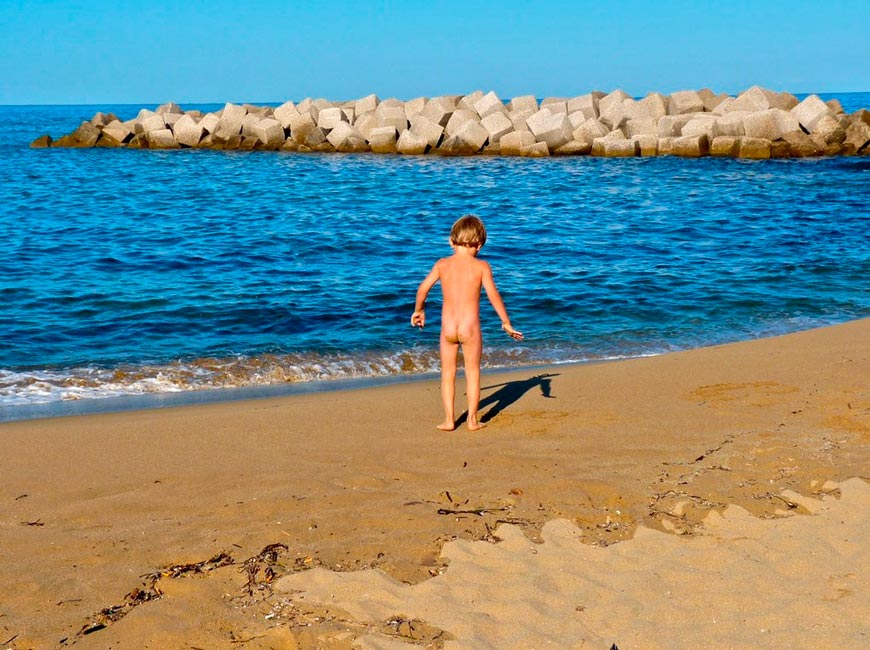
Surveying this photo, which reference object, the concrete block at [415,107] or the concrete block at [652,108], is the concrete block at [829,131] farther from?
the concrete block at [415,107]

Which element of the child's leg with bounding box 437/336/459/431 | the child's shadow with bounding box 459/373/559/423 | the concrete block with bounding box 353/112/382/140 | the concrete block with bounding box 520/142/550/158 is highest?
the concrete block with bounding box 353/112/382/140

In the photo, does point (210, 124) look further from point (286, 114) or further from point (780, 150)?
point (780, 150)

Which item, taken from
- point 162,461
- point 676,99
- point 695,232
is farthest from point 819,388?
point 676,99

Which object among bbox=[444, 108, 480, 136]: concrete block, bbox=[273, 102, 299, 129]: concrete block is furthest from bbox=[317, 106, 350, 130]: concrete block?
bbox=[444, 108, 480, 136]: concrete block

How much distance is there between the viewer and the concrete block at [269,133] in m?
32.6

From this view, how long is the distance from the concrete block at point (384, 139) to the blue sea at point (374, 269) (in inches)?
265

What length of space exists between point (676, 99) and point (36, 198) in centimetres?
2049

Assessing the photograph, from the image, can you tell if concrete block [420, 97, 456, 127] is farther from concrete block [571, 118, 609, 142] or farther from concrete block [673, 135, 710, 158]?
concrete block [673, 135, 710, 158]

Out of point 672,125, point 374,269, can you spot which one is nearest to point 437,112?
point 672,125

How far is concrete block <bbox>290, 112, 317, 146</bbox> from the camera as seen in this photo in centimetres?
3269

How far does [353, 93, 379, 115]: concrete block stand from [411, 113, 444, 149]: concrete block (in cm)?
344

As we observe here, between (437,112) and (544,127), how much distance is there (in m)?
3.92

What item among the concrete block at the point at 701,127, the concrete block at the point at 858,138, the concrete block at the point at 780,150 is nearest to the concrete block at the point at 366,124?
the concrete block at the point at 701,127

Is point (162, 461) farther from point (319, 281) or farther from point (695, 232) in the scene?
point (695, 232)
